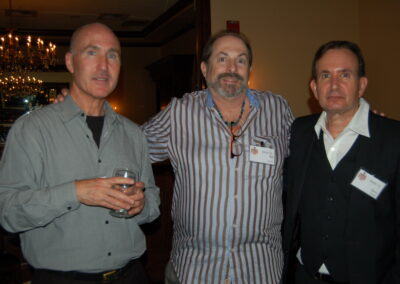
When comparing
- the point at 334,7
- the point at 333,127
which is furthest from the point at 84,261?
the point at 334,7

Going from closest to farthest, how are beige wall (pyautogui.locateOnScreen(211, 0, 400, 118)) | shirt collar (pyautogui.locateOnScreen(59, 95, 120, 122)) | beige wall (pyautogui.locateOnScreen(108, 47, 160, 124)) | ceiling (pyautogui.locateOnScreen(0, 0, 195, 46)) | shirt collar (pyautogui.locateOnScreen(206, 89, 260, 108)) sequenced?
shirt collar (pyautogui.locateOnScreen(59, 95, 120, 122)), shirt collar (pyautogui.locateOnScreen(206, 89, 260, 108)), beige wall (pyautogui.locateOnScreen(211, 0, 400, 118)), ceiling (pyautogui.locateOnScreen(0, 0, 195, 46)), beige wall (pyautogui.locateOnScreen(108, 47, 160, 124))

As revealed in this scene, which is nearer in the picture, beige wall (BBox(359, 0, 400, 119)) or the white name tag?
the white name tag

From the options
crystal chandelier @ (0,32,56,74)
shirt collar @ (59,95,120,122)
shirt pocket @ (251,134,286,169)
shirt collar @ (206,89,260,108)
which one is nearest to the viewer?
shirt collar @ (59,95,120,122)

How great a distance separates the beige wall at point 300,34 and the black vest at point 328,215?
320 centimetres

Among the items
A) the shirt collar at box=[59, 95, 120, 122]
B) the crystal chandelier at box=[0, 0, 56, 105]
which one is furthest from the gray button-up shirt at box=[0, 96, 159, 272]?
the crystal chandelier at box=[0, 0, 56, 105]

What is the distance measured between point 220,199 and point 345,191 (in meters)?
0.65

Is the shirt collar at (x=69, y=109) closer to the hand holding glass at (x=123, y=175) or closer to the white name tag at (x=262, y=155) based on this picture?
the hand holding glass at (x=123, y=175)

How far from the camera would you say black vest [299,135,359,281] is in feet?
6.34

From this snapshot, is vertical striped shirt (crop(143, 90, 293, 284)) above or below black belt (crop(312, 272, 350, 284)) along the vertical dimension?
above

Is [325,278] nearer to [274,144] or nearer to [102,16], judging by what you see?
[274,144]

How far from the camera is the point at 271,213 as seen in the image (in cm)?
211

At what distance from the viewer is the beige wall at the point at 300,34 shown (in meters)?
4.84

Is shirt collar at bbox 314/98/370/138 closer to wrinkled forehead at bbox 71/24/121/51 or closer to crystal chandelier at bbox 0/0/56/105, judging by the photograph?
wrinkled forehead at bbox 71/24/121/51

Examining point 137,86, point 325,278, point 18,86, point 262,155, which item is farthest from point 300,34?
point 137,86
